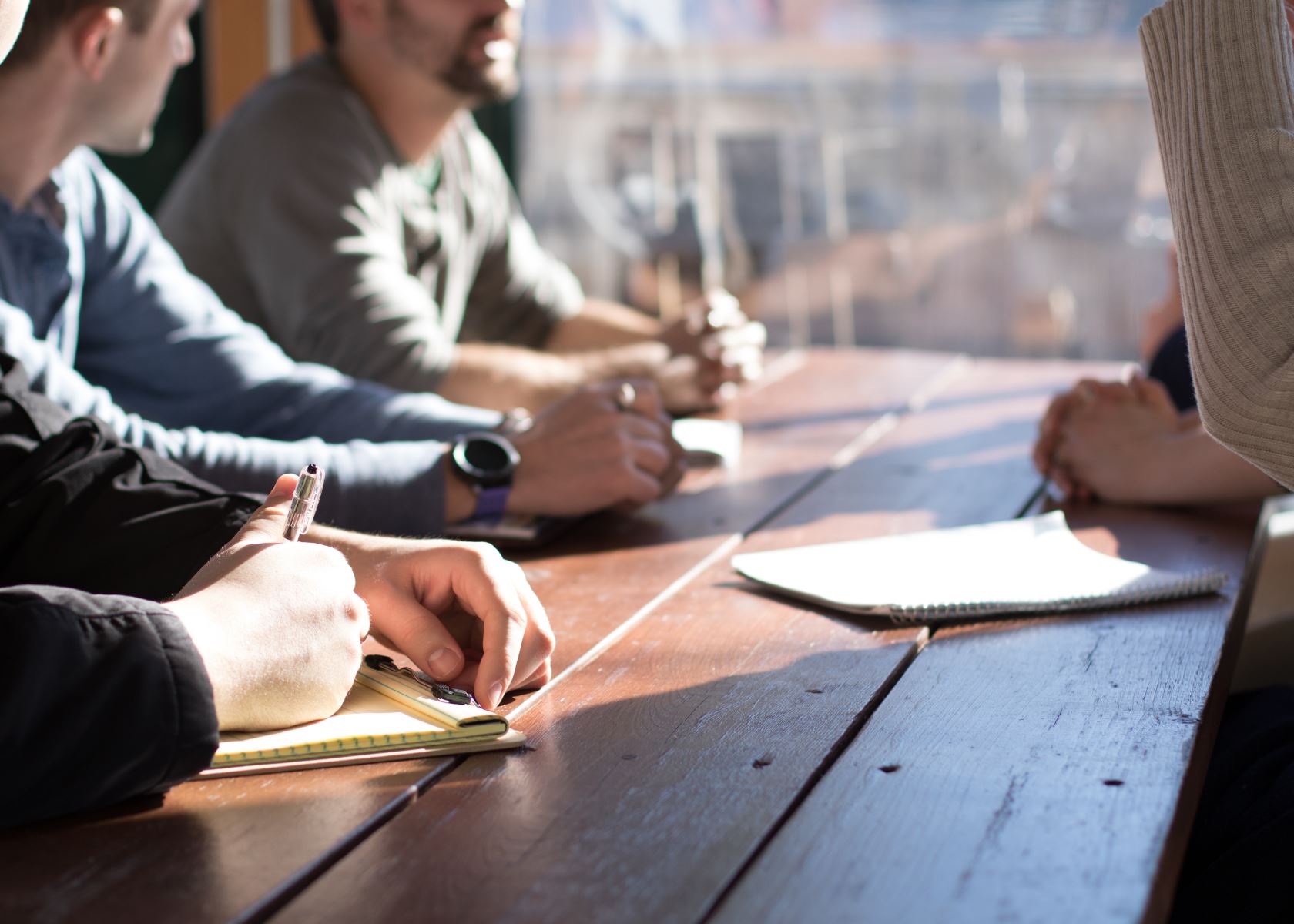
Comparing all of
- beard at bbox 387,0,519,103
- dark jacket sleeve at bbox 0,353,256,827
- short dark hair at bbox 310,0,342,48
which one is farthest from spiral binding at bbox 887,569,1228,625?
short dark hair at bbox 310,0,342,48

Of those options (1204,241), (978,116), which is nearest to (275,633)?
(1204,241)

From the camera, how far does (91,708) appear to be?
2.23ft

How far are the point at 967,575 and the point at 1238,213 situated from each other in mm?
341

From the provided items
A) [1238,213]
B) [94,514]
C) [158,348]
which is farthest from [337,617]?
[158,348]

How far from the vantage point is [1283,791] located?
989 mm

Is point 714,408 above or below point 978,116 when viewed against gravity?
below

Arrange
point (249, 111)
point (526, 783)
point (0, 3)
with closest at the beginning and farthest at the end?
point (526, 783)
point (0, 3)
point (249, 111)

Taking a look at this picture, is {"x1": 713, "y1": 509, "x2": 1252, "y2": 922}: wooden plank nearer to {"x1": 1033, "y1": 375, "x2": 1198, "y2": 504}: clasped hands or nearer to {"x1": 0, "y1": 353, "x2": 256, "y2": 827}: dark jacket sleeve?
{"x1": 0, "y1": 353, "x2": 256, "y2": 827}: dark jacket sleeve

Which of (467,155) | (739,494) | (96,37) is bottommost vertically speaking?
(739,494)

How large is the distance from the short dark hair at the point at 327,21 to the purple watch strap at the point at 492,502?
129 centimetres

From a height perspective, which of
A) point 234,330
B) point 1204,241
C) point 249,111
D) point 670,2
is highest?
point 670,2

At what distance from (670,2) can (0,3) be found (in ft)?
12.4

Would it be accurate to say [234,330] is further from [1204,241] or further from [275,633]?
[1204,241]

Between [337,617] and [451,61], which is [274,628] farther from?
[451,61]
